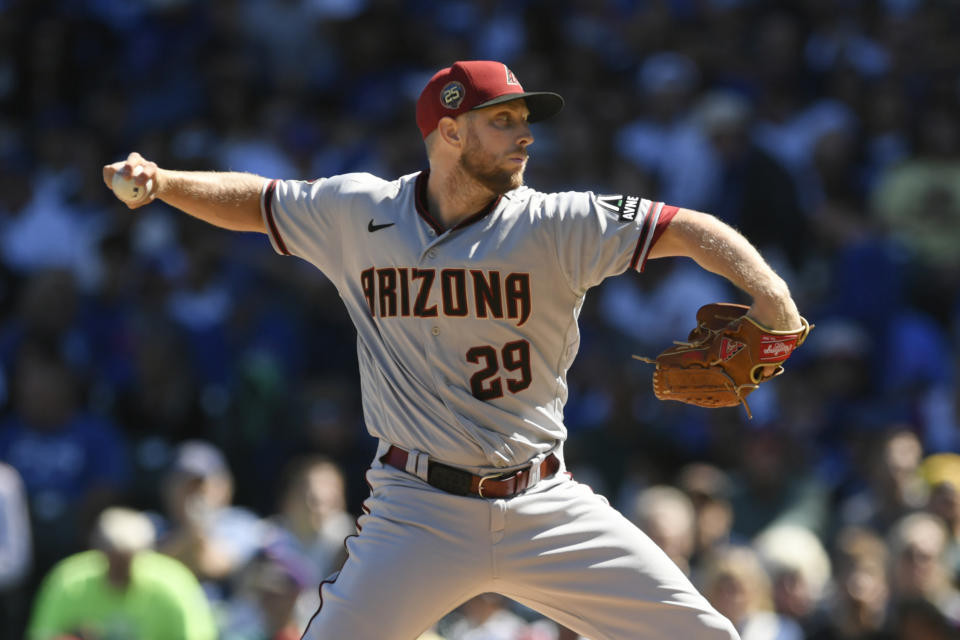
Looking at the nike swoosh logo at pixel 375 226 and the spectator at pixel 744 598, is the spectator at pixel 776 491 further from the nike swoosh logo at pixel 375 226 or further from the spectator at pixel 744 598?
the nike swoosh logo at pixel 375 226

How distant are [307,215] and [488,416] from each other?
0.88m

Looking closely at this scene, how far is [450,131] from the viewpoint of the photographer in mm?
4191

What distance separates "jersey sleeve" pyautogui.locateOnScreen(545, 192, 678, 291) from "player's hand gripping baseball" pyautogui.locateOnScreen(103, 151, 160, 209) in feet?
3.94

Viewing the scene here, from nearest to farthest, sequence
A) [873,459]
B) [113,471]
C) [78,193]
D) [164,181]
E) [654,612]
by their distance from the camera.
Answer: [654,612] < [164,181] < [873,459] < [113,471] < [78,193]

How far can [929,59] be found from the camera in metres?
10.7

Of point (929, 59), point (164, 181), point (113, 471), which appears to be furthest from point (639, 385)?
point (164, 181)

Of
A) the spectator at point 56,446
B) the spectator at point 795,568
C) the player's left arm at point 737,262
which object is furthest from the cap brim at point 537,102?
the spectator at point 56,446

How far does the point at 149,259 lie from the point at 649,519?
15.2 ft

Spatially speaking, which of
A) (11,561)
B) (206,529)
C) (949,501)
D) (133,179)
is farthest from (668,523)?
(11,561)

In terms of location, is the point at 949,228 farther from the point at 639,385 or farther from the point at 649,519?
the point at 649,519

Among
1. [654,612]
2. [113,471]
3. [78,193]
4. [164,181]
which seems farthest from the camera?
[78,193]

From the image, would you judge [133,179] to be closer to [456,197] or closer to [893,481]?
[456,197]

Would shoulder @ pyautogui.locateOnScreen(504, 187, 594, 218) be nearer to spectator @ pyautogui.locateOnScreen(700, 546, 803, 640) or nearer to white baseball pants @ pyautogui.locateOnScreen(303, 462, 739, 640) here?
white baseball pants @ pyautogui.locateOnScreen(303, 462, 739, 640)

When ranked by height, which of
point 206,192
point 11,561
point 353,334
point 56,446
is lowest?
point 11,561
